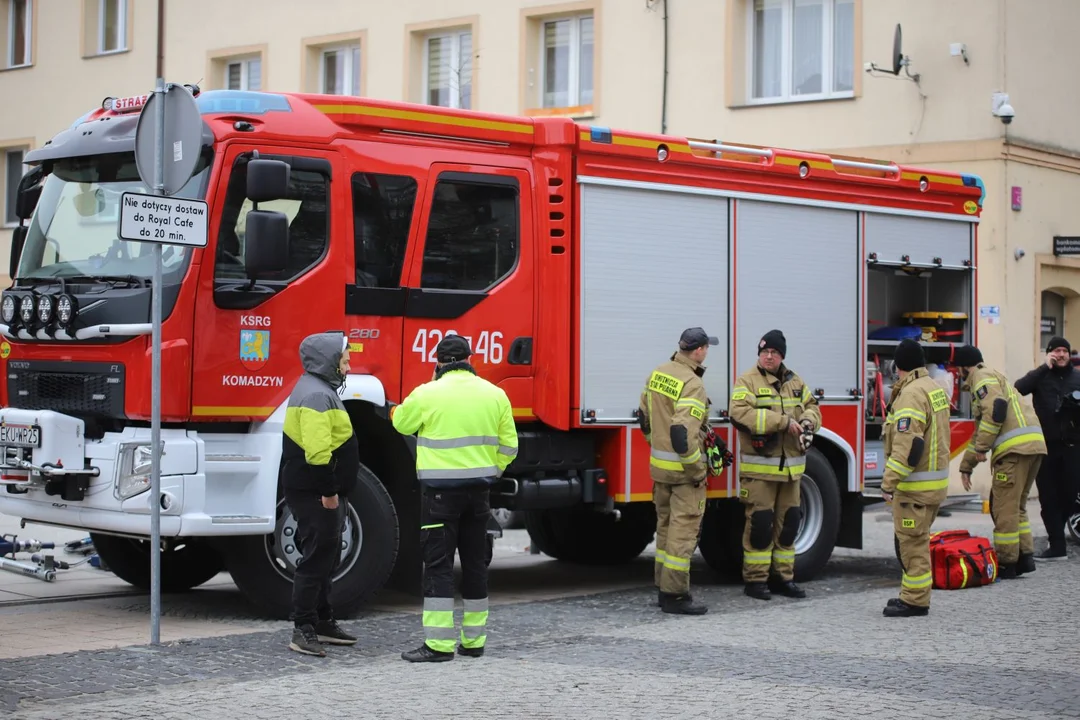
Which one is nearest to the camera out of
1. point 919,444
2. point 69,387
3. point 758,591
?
point 69,387

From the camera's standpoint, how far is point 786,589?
1082 cm

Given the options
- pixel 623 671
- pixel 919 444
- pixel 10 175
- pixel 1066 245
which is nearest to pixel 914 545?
pixel 919 444

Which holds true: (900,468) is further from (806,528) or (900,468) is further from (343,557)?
(343,557)

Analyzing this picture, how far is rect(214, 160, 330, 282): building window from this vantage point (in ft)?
Result: 29.8

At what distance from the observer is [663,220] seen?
35.6 ft

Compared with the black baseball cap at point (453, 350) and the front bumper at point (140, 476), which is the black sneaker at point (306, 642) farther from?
the black baseball cap at point (453, 350)

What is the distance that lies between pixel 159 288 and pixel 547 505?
10.4 ft

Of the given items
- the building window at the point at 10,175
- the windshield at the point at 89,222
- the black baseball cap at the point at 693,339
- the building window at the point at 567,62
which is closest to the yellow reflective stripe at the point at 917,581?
the black baseball cap at the point at 693,339

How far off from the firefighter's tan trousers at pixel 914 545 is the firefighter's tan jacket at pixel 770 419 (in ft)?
2.94

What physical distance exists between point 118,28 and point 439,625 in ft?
66.9

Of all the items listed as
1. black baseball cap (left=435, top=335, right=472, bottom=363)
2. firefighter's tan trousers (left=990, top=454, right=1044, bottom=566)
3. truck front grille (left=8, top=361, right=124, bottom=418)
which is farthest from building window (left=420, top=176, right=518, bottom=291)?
firefighter's tan trousers (left=990, top=454, right=1044, bottom=566)

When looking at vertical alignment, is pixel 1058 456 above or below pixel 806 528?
above

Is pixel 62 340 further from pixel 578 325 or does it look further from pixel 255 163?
pixel 578 325

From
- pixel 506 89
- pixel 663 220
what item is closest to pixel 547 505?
pixel 663 220
